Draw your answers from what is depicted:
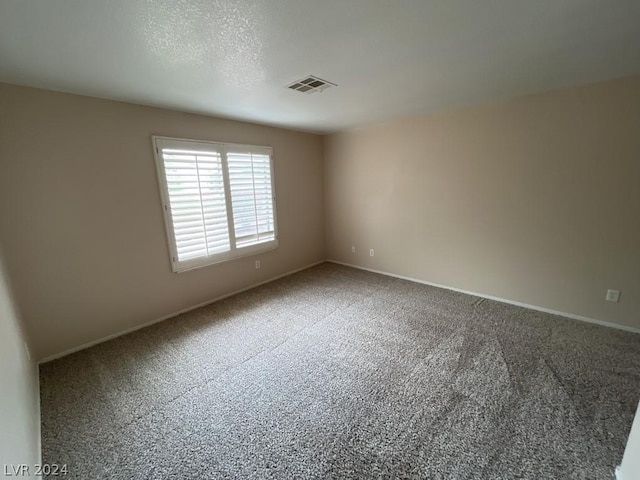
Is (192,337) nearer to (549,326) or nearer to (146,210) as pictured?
(146,210)

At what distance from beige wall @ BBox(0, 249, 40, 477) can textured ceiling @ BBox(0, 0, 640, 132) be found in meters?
1.59

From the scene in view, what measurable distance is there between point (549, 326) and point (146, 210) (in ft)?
14.4

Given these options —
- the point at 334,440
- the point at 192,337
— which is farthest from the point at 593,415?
the point at 192,337

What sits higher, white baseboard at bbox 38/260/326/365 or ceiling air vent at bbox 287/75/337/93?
ceiling air vent at bbox 287/75/337/93

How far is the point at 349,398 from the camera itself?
6.13 ft

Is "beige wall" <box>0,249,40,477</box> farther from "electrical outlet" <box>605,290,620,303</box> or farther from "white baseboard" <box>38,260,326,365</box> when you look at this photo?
"electrical outlet" <box>605,290,620,303</box>

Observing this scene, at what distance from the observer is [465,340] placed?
250cm

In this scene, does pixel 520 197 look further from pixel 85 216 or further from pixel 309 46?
pixel 85 216

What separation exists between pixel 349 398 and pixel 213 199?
2648 millimetres

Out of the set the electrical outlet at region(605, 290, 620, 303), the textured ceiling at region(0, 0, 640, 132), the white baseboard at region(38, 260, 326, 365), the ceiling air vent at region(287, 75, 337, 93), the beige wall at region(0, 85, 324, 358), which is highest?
the ceiling air vent at region(287, 75, 337, 93)

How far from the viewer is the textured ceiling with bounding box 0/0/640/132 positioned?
4.27ft

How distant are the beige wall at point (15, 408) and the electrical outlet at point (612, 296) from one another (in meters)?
4.35

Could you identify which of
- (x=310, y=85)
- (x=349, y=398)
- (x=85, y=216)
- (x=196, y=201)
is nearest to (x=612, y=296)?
(x=349, y=398)

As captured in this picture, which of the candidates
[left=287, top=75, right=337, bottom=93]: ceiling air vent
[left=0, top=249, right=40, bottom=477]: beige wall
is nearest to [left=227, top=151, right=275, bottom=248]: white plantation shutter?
[left=287, top=75, right=337, bottom=93]: ceiling air vent
